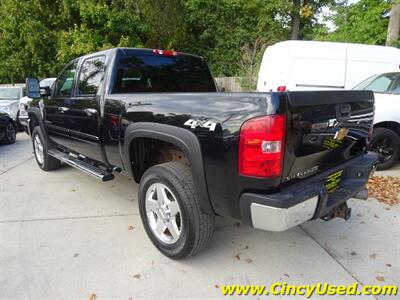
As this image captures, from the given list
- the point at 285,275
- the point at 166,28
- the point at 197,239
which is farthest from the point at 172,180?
the point at 166,28

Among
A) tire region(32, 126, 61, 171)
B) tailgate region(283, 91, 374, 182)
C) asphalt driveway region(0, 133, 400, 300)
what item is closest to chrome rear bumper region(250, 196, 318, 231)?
tailgate region(283, 91, 374, 182)

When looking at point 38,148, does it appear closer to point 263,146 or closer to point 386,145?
point 263,146

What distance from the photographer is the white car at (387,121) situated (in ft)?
17.4

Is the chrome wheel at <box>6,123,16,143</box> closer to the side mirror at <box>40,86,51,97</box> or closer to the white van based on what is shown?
the side mirror at <box>40,86,51,97</box>

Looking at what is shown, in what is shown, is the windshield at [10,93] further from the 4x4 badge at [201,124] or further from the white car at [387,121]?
the white car at [387,121]

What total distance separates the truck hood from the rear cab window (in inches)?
111

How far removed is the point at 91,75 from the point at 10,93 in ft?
31.1

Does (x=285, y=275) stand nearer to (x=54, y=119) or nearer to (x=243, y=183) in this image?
(x=243, y=183)

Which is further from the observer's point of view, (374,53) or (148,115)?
(374,53)

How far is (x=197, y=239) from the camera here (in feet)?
8.94

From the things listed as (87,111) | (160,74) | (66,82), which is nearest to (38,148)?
(66,82)

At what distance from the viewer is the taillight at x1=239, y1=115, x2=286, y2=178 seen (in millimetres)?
2119

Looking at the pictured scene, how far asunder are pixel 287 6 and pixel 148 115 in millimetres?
20749

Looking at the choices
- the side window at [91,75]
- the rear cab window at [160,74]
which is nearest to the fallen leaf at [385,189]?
the rear cab window at [160,74]
